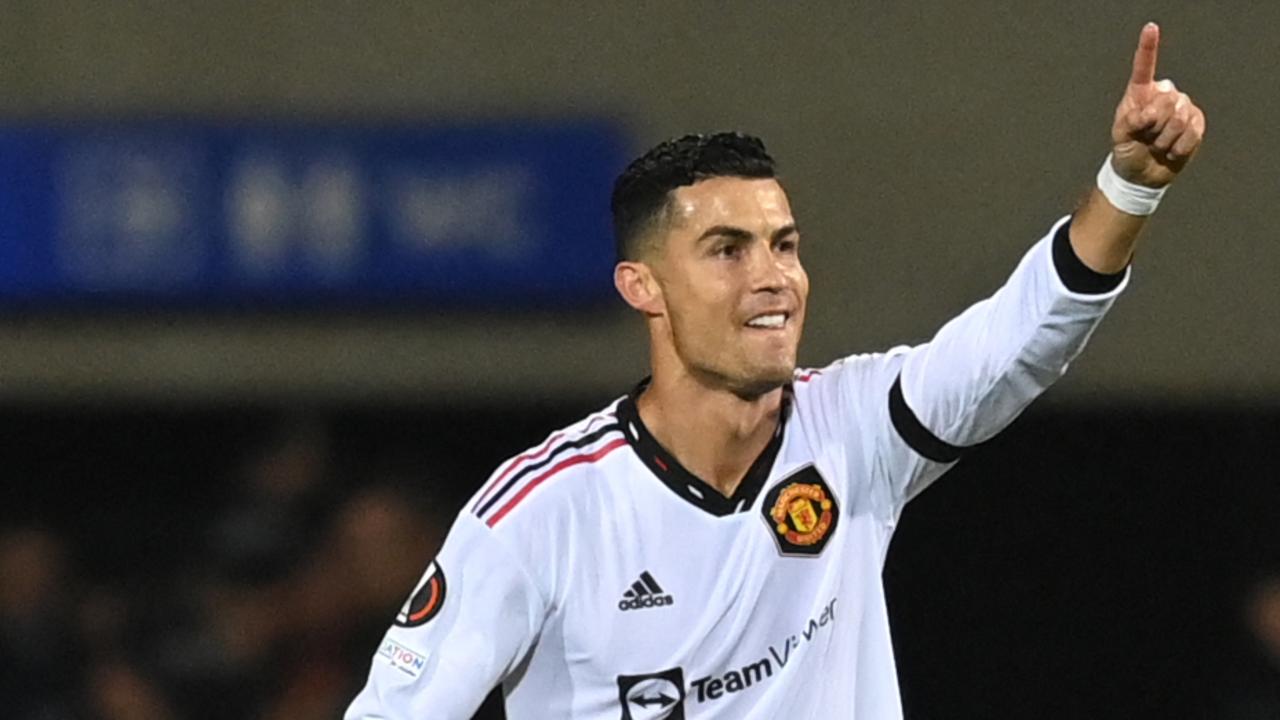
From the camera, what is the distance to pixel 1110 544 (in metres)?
7.70

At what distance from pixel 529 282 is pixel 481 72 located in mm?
606

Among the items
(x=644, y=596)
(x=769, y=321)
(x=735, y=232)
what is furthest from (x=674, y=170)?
(x=644, y=596)

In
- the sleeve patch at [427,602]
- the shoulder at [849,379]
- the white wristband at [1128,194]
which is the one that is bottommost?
the sleeve patch at [427,602]

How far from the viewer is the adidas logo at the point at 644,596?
3580 mm

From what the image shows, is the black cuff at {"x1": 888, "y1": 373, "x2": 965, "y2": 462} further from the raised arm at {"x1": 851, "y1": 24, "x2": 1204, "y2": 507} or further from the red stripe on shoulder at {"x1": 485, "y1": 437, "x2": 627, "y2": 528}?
the red stripe on shoulder at {"x1": 485, "y1": 437, "x2": 627, "y2": 528}

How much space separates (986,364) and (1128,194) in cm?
30

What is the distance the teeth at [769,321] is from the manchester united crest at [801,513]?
0.23 meters

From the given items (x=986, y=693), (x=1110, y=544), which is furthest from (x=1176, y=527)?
(x=986, y=693)

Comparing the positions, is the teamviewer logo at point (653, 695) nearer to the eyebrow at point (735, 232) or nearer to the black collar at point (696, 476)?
the black collar at point (696, 476)

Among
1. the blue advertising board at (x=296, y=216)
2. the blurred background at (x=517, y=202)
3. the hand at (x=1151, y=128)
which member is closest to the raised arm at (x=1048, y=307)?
the hand at (x=1151, y=128)

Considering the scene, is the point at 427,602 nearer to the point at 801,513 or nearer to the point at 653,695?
the point at 653,695

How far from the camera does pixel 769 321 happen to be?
3574 mm

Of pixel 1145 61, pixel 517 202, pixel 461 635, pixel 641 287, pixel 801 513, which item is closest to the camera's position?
pixel 1145 61

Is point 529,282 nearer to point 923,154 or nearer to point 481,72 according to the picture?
point 481,72
